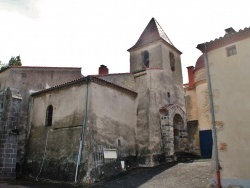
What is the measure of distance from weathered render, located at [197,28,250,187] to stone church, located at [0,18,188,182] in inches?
249

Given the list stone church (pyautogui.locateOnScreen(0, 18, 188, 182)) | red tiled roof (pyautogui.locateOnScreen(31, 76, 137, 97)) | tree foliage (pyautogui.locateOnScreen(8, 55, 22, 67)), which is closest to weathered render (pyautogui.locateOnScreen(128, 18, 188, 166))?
stone church (pyautogui.locateOnScreen(0, 18, 188, 182))

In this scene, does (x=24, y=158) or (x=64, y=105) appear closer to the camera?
(x=64, y=105)

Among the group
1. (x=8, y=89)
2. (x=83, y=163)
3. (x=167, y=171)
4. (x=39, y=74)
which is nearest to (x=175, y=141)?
(x=167, y=171)

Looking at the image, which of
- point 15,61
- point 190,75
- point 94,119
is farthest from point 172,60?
point 15,61

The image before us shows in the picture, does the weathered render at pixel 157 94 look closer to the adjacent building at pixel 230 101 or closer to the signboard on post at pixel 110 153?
the signboard on post at pixel 110 153

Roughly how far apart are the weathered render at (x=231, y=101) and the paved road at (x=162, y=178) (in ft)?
4.88

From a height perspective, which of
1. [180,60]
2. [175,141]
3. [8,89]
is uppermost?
[180,60]

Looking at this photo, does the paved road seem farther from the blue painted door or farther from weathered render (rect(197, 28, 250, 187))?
the blue painted door

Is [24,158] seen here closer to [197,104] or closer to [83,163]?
[83,163]

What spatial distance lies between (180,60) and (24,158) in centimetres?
1329

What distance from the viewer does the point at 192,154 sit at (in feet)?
56.6

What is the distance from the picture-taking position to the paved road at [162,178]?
34.5 feet

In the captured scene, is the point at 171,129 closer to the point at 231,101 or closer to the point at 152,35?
the point at 231,101

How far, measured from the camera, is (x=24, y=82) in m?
17.1
